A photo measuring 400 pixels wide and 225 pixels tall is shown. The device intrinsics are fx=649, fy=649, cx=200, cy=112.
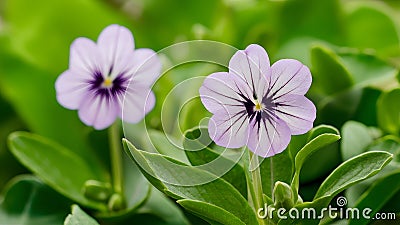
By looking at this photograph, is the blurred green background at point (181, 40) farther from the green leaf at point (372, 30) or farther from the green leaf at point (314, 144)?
the green leaf at point (314, 144)

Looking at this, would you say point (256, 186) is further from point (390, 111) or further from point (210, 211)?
point (390, 111)

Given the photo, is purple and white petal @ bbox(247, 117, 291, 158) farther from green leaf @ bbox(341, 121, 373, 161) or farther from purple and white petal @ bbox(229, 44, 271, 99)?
green leaf @ bbox(341, 121, 373, 161)

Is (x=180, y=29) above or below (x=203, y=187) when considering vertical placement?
above

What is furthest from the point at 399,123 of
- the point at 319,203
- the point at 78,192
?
the point at 78,192

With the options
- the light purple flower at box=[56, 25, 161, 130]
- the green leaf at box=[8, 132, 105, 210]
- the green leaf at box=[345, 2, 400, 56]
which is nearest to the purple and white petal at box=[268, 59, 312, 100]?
the light purple flower at box=[56, 25, 161, 130]

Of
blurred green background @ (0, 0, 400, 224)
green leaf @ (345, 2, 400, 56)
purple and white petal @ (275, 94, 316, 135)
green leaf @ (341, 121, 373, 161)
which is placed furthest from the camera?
green leaf @ (345, 2, 400, 56)

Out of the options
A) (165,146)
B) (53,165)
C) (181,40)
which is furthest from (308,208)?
(181,40)

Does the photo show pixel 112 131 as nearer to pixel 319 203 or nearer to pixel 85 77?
pixel 85 77
